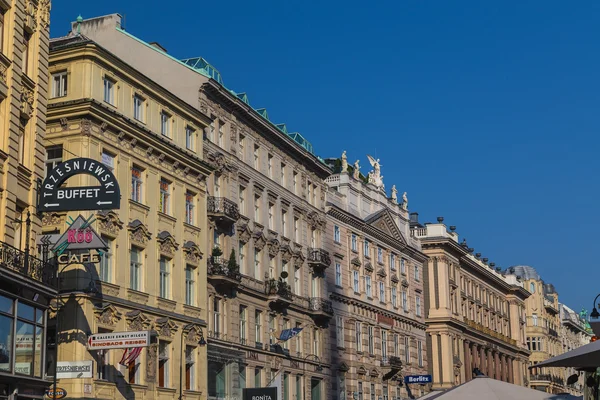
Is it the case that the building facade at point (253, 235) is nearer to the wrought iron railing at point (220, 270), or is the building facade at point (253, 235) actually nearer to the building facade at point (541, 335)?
the wrought iron railing at point (220, 270)

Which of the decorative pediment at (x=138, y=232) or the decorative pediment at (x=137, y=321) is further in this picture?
Answer: the decorative pediment at (x=138, y=232)

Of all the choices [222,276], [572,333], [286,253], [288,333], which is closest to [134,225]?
[222,276]

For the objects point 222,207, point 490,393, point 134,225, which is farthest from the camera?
point 222,207

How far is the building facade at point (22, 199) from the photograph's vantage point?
3058 cm

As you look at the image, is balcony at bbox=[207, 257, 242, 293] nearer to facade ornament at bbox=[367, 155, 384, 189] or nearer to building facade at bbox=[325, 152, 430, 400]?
building facade at bbox=[325, 152, 430, 400]

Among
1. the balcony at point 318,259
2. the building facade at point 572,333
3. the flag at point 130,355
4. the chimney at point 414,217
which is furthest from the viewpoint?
the building facade at point 572,333

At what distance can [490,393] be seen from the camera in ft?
77.2

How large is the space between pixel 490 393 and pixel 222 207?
32.2m

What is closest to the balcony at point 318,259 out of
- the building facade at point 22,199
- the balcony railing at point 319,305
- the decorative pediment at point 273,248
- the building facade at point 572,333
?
the balcony railing at point 319,305

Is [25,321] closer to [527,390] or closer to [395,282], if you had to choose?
[527,390]

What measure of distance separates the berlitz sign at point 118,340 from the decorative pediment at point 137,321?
454cm

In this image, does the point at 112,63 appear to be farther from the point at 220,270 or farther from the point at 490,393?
the point at 490,393

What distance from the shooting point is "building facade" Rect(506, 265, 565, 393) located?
421ft

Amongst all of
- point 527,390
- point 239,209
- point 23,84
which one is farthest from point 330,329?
point 527,390
